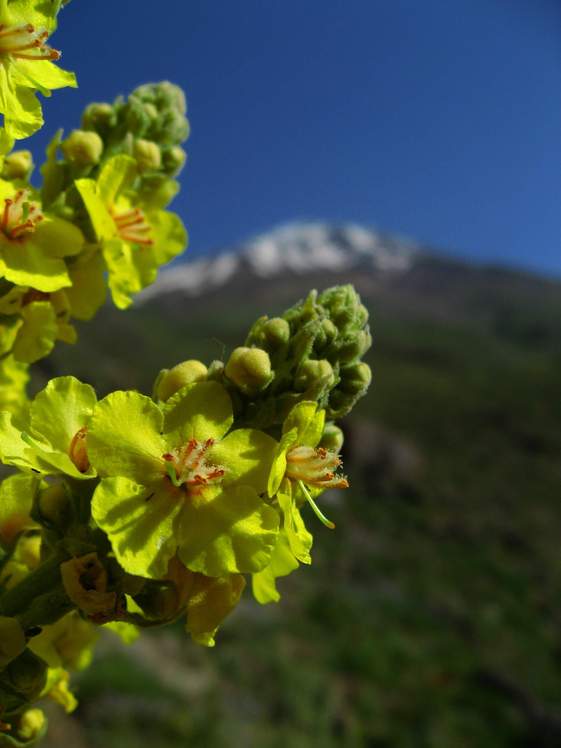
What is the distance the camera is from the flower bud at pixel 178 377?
1.51m

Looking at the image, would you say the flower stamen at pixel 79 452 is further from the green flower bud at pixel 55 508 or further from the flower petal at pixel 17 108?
the flower petal at pixel 17 108

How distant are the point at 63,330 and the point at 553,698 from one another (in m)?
12.3

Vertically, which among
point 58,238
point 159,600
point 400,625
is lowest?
point 400,625

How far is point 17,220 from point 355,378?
0.99 m

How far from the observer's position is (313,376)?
1.49 m

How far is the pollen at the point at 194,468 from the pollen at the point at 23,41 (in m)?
1.01

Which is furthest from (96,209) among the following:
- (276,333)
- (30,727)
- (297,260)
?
(297,260)

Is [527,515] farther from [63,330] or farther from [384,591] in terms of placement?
[63,330]

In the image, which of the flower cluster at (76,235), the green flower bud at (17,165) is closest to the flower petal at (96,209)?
the flower cluster at (76,235)

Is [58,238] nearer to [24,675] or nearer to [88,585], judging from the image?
[88,585]

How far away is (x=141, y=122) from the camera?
2293 millimetres

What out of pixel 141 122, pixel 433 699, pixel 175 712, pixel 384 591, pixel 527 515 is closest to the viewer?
pixel 141 122

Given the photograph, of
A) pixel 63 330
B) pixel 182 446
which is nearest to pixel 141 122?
pixel 63 330

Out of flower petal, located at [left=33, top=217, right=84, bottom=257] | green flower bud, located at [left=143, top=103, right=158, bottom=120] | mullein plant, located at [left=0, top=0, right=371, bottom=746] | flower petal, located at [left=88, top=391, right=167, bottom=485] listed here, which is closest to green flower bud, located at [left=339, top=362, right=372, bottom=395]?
mullein plant, located at [left=0, top=0, right=371, bottom=746]
